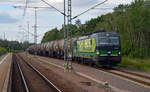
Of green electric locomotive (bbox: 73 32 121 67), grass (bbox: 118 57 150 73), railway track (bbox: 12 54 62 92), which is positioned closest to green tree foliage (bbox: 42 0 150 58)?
grass (bbox: 118 57 150 73)

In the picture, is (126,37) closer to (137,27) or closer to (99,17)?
(137,27)

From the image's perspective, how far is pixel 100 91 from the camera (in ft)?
41.5

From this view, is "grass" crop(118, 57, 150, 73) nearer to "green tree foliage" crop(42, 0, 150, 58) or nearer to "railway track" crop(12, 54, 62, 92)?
"railway track" crop(12, 54, 62, 92)

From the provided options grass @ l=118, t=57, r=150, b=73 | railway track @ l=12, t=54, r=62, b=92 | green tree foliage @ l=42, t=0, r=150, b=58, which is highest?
green tree foliage @ l=42, t=0, r=150, b=58

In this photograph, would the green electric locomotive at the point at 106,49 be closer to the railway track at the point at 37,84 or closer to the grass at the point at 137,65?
the grass at the point at 137,65

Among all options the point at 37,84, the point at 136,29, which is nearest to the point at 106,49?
the point at 37,84

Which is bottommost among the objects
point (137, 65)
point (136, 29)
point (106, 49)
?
point (137, 65)

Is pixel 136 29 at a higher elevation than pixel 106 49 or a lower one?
higher

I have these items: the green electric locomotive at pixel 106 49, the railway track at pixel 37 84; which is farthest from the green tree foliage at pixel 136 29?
the railway track at pixel 37 84

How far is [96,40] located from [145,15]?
29.1 metres

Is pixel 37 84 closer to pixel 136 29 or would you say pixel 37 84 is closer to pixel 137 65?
pixel 137 65

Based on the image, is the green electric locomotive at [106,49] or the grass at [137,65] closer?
the green electric locomotive at [106,49]

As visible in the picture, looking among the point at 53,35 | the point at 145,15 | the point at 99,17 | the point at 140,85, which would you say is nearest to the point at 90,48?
the point at 140,85

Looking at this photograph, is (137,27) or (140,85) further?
(137,27)
